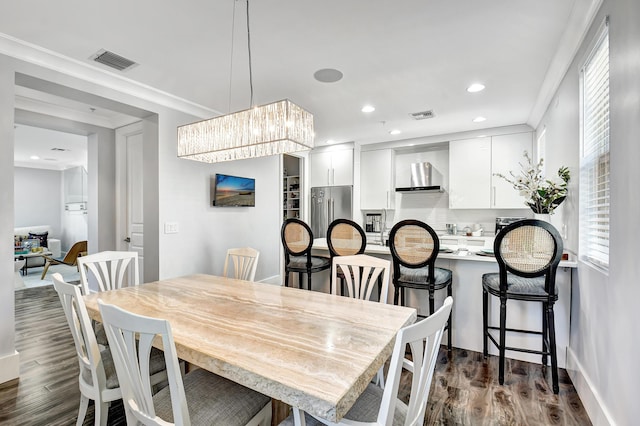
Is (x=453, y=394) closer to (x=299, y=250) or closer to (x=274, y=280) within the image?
(x=299, y=250)

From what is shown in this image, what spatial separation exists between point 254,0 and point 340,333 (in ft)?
6.11

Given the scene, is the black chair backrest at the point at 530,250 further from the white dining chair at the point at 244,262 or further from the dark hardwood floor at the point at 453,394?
the white dining chair at the point at 244,262

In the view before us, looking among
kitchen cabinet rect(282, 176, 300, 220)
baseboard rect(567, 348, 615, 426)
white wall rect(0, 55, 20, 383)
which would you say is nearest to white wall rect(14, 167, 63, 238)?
kitchen cabinet rect(282, 176, 300, 220)

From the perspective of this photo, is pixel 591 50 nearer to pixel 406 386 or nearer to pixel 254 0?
pixel 254 0

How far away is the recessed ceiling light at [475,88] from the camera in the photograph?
301 cm

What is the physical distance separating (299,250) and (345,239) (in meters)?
0.51

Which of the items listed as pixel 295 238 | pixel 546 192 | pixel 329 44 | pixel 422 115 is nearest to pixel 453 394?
pixel 546 192

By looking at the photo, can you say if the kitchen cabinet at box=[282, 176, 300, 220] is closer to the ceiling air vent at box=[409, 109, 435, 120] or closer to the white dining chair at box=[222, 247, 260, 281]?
the ceiling air vent at box=[409, 109, 435, 120]

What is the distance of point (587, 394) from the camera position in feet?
6.26

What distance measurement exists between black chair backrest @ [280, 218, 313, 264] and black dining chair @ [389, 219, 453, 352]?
35.8 inches

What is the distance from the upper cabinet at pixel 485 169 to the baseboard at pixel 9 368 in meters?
5.17

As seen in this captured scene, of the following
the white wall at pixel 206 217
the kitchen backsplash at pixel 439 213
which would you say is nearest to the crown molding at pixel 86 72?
the white wall at pixel 206 217

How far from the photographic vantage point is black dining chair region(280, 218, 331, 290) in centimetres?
313

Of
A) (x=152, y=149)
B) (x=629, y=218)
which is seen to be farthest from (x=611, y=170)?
(x=152, y=149)
